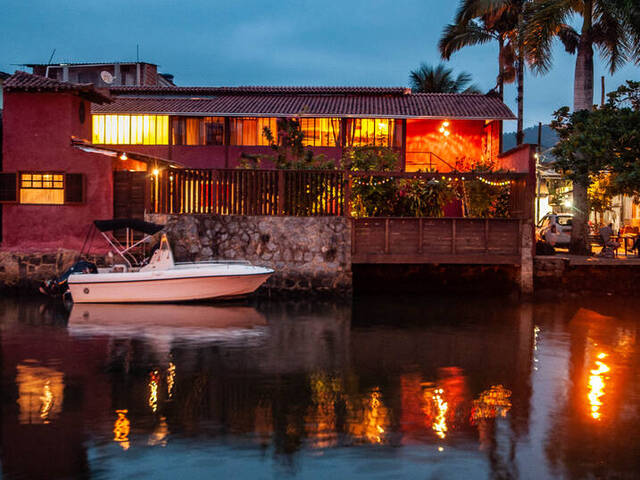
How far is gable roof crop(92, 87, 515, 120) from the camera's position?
28844 mm

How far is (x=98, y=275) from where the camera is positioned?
1869 centimetres

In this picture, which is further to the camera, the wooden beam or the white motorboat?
the wooden beam

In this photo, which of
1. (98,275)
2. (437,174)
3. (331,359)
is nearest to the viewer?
(331,359)

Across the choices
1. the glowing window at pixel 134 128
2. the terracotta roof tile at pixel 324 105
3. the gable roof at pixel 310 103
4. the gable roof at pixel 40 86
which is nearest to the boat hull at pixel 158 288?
the gable roof at pixel 40 86

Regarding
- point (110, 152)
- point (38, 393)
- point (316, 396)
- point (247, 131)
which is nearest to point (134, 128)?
point (247, 131)

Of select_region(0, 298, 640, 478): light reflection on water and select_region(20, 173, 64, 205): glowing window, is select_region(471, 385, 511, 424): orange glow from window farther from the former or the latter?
select_region(20, 173, 64, 205): glowing window

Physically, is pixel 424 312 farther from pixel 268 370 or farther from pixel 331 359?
pixel 268 370

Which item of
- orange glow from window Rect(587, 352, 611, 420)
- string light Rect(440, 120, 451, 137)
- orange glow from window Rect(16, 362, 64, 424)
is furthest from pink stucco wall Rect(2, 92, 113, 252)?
string light Rect(440, 120, 451, 137)

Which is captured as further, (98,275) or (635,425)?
(98,275)

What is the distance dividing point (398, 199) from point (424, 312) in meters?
4.90

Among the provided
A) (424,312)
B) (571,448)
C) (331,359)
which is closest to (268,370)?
(331,359)

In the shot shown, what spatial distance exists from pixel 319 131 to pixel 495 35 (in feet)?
38.3

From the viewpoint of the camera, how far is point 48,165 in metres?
20.8

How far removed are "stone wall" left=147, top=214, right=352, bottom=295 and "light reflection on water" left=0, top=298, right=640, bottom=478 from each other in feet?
11.0
